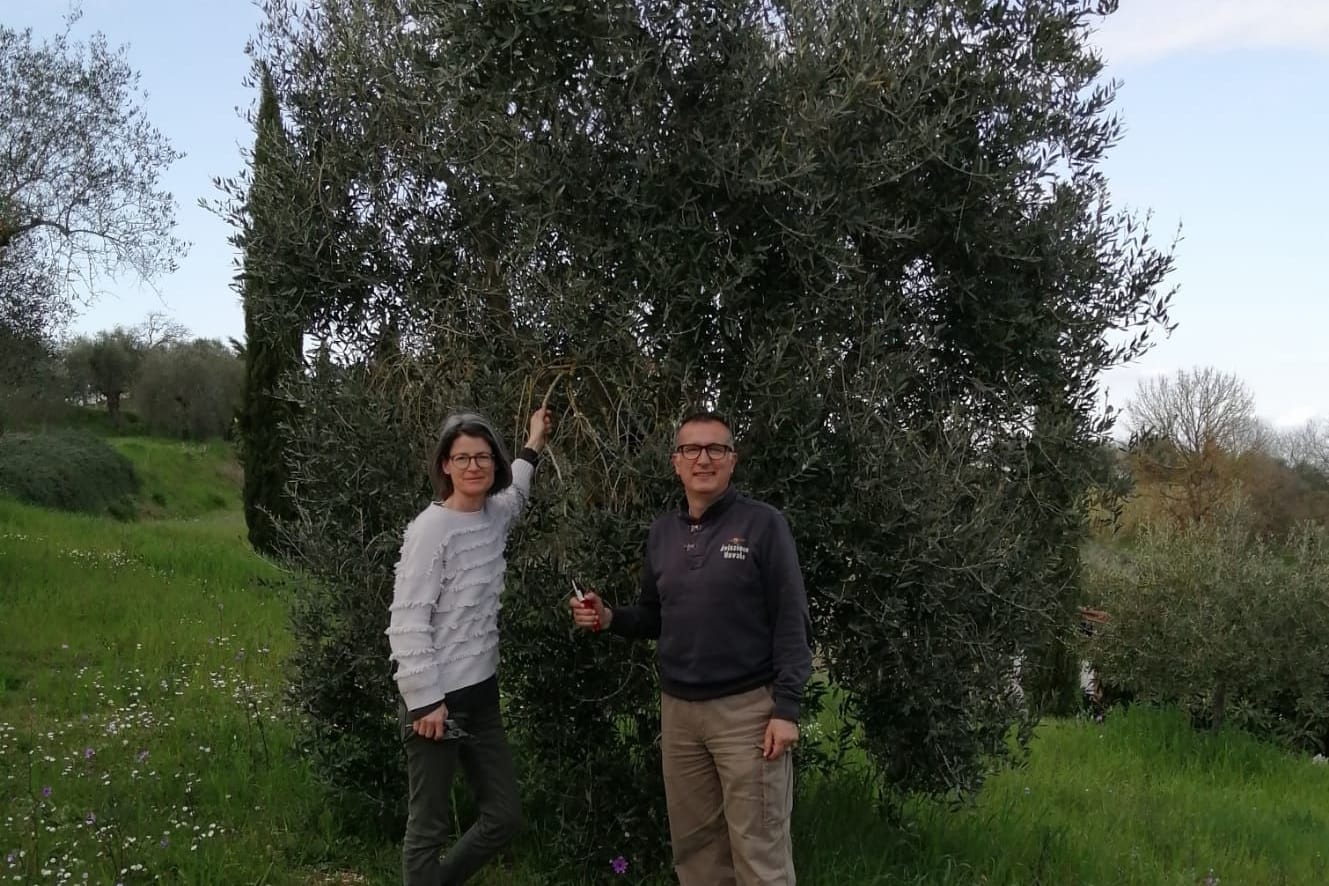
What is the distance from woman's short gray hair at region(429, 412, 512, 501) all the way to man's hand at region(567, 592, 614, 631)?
2.15 ft

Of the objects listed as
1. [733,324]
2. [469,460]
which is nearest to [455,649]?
[469,460]

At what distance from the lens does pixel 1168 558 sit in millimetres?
13305

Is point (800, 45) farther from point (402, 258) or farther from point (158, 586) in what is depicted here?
point (158, 586)

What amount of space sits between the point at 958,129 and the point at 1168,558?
33.7 feet

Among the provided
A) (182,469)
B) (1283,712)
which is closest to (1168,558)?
(1283,712)

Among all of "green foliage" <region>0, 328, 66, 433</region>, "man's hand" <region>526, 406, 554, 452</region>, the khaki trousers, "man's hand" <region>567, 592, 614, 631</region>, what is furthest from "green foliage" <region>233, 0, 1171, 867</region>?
"green foliage" <region>0, 328, 66, 433</region>

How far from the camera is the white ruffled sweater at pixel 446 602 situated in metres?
4.16

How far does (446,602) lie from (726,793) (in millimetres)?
1446

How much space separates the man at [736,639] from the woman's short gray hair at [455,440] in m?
0.70

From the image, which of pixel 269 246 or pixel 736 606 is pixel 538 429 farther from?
pixel 269 246

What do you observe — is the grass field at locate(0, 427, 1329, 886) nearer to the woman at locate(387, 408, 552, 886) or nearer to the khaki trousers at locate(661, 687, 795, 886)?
the khaki trousers at locate(661, 687, 795, 886)

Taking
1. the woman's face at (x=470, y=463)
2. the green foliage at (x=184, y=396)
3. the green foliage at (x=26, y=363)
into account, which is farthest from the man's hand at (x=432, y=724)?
the green foliage at (x=184, y=396)

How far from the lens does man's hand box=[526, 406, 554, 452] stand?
Result: 480cm

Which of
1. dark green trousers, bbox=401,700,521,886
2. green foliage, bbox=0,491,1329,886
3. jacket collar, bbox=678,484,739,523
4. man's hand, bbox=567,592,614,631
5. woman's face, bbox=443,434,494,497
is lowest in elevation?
green foliage, bbox=0,491,1329,886
